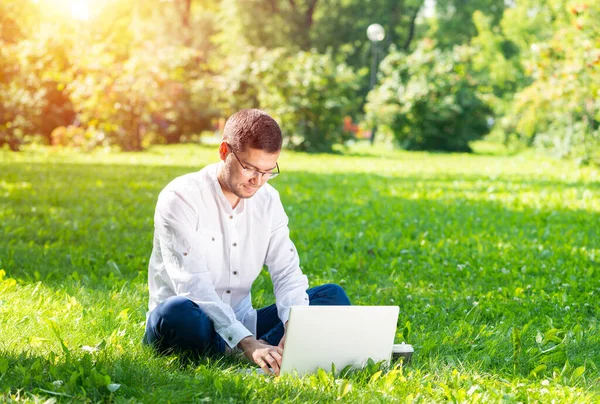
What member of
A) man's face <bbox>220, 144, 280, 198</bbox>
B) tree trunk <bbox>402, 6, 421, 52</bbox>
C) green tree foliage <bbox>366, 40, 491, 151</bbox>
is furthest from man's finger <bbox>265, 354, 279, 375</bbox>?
tree trunk <bbox>402, 6, 421, 52</bbox>

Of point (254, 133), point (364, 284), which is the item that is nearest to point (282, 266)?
point (254, 133)

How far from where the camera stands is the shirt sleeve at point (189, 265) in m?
3.52

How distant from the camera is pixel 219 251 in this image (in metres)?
3.75

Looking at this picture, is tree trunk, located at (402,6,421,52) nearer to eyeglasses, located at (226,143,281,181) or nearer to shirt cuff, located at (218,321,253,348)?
eyeglasses, located at (226,143,281,181)

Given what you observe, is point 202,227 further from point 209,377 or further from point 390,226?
point 390,226

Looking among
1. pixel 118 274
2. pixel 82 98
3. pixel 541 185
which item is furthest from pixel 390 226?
pixel 82 98

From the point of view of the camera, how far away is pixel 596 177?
13234 millimetres

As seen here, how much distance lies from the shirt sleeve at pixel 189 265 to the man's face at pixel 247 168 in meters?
0.23

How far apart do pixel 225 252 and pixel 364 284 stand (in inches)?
84.8

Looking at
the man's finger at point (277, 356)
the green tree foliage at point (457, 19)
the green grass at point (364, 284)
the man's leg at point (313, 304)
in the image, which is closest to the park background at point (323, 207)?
the green grass at point (364, 284)

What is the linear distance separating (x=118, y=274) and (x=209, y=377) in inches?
105

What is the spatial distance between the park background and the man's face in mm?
825

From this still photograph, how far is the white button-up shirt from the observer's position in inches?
140

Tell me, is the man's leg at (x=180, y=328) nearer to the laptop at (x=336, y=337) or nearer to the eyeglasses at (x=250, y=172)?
the laptop at (x=336, y=337)
